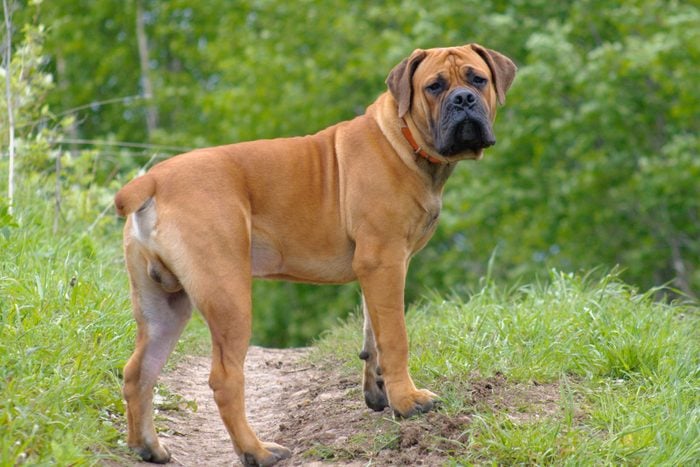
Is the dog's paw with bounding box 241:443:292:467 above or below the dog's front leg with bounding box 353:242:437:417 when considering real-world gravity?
below

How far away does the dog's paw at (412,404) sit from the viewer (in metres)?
5.18

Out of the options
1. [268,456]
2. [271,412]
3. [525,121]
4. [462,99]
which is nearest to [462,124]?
[462,99]

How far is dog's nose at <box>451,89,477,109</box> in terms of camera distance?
5.30 metres

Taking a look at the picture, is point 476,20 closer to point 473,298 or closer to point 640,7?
point 640,7

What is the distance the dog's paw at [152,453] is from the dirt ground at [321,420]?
0.06 m

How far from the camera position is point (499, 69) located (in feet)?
18.8

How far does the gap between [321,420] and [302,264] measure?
2.90ft

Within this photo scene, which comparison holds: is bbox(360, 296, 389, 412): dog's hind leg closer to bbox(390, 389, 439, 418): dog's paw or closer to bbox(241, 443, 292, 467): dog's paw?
bbox(390, 389, 439, 418): dog's paw

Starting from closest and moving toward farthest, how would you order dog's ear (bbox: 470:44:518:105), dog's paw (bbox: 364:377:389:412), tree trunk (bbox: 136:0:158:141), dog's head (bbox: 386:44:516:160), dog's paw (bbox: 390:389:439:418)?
dog's paw (bbox: 390:389:439:418) → dog's head (bbox: 386:44:516:160) → dog's paw (bbox: 364:377:389:412) → dog's ear (bbox: 470:44:518:105) → tree trunk (bbox: 136:0:158:141)

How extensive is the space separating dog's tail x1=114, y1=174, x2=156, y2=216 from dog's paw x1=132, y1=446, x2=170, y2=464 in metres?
1.15

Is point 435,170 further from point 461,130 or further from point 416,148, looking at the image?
point 461,130

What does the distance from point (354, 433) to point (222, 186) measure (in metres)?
1.42

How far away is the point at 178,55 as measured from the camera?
32062mm

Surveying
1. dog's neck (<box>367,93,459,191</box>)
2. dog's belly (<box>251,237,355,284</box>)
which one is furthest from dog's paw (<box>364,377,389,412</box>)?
dog's neck (<box>367,93,459,191</box>)
